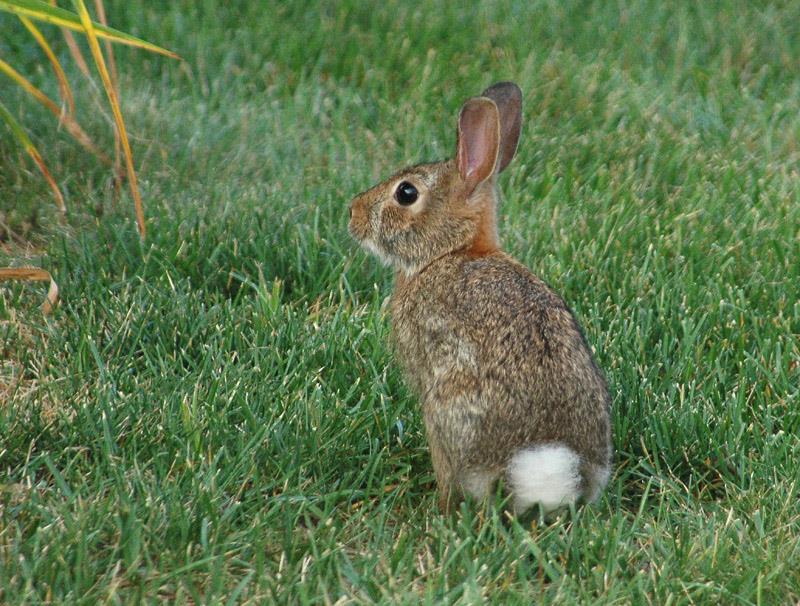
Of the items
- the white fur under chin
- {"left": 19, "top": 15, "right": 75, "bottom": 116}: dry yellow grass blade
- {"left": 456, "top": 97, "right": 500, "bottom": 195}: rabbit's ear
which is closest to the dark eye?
{"left": 456, "top": 97, "right": 500, "bottom": 195}: rabbit's ear

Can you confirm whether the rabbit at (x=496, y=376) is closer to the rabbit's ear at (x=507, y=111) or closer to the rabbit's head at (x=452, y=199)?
→ the rabbit's head at (x=452, y=199)

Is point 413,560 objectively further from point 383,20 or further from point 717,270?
point 383,20

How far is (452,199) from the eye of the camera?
4.03 meters

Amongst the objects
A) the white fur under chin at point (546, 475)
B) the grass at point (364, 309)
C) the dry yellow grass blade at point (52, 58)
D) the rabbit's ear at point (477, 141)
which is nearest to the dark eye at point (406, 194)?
the rabbit's ear at point (477, 141)

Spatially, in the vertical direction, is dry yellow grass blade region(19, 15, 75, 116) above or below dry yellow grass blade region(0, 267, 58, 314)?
above

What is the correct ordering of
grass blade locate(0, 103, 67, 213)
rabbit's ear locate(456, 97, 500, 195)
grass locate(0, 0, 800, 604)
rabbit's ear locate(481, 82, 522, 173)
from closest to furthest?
grass locate(0, 0, 800, 604) → rabbit's ear locate(456, 97, 500, 195) → rabbit's ear locate(481, 82, 522, 173) → grass blade locate(0, 103, 67, 213)

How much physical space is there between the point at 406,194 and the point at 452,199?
0.56 feet

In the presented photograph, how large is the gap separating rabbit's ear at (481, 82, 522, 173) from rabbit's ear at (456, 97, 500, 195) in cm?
9

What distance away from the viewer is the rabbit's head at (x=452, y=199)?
3951 millimetres

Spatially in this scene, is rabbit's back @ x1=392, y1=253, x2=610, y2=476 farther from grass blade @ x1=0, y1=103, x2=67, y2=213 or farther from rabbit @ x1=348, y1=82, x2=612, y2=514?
grass blade @ x1=0, y1=103, x2=67, y2=213

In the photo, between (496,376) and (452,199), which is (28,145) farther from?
(496,376)

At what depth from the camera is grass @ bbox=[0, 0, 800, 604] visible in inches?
126

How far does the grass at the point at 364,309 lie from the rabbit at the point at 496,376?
132 mm

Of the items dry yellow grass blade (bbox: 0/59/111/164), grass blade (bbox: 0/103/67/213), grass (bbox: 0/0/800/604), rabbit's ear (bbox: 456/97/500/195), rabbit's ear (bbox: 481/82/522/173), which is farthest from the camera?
dry yellow grass blade (bbox: 0/59/111/164)
